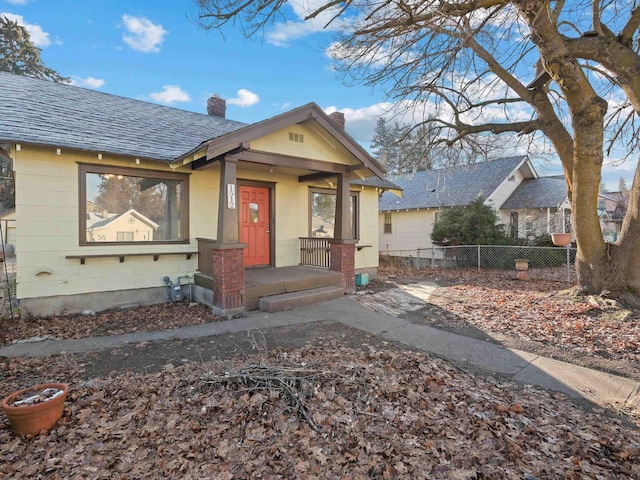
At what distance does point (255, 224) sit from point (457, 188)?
1357 centimetres

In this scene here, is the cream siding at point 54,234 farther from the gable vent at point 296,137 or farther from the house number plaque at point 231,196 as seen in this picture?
the gable vent at point 296,137

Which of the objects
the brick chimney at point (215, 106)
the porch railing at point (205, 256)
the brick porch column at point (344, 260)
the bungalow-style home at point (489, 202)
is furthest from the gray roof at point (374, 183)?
the brick chimney at point (215, 106)

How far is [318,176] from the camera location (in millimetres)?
9164

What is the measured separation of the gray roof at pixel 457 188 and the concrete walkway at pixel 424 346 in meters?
11.5

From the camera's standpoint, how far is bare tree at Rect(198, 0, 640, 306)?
18.8 feet

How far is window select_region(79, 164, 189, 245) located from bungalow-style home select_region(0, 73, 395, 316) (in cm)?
2

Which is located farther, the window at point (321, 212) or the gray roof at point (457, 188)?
Result: the gray roof at point (457, 188)

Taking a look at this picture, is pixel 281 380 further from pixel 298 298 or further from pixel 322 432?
pixel 298 298

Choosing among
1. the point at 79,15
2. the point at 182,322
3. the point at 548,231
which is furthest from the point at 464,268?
the point at 79,15

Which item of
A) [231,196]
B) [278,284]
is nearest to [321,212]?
[278,284]

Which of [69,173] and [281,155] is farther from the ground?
[281,155]

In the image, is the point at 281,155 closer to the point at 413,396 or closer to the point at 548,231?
the point at 413,396

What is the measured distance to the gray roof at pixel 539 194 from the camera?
52.3 ft

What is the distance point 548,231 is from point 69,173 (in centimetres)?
1844
